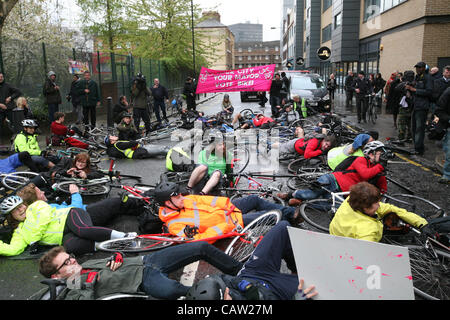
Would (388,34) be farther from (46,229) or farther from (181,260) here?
(46,229)

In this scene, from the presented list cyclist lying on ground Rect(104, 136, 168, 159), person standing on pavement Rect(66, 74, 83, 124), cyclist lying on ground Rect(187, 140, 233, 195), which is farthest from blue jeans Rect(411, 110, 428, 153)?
person standing on pavement Rect(66, 74, 83, 124)

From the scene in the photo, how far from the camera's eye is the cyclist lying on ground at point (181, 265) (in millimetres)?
2934

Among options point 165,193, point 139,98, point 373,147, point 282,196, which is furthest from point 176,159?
point 139,98

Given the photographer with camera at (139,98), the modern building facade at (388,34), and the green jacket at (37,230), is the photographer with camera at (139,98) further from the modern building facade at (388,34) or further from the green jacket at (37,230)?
the modern building facade at (388,34)

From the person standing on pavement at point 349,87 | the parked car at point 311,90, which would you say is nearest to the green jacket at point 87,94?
the parked car at point 311,90

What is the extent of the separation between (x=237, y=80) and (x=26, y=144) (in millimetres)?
7699

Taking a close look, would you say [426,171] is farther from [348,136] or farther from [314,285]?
[314,285]

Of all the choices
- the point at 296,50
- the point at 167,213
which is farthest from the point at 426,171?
the point at 296,50

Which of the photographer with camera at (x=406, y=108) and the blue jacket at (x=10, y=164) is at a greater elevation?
the photographer with camera at (x=406, y=108)

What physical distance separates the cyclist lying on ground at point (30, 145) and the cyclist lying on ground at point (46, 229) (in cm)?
314

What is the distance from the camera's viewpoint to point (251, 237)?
14.3 feet

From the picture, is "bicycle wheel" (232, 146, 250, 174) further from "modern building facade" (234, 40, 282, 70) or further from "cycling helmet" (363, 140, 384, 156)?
"modern building facade" (234, 40, 282, 70)

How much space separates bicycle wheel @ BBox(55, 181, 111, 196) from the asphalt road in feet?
1.26

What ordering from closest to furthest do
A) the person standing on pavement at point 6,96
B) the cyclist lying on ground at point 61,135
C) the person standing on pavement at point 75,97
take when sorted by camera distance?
1. the cyclist lying on ground at point 61,135
2. the person standing on pavement at point 6,96
3. the person standing on pavement at point 75,97
